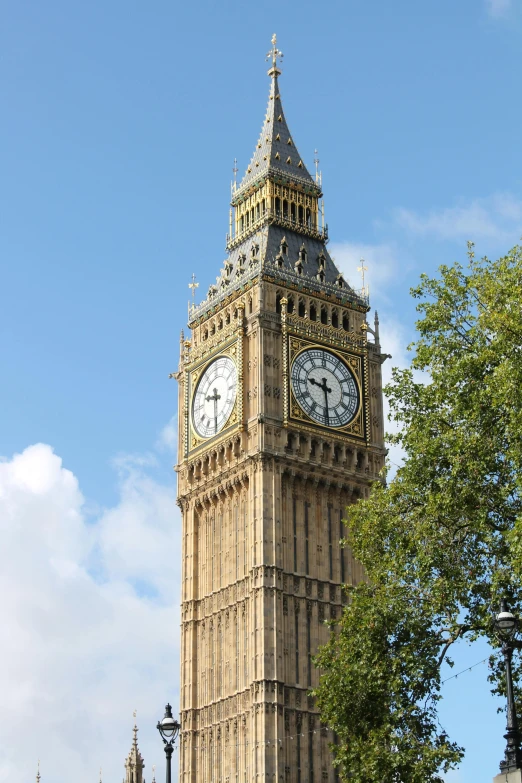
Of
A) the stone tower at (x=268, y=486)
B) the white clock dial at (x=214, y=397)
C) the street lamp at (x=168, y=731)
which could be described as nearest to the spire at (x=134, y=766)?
the stone tower at (x=268, y=486)

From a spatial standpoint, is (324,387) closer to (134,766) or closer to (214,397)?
(214,397)

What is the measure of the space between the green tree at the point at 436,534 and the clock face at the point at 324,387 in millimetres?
28842

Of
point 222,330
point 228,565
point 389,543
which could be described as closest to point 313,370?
point 222,330

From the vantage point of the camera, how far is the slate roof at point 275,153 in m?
84.8

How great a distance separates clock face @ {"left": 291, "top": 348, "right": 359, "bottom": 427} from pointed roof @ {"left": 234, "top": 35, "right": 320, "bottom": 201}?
1287 cm

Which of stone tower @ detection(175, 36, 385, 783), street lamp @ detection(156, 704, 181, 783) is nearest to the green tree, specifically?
street lamp @ detection(156, 704, 181, 783)

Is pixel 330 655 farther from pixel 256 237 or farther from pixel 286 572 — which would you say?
pixel 256 237

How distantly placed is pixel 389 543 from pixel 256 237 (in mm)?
38528

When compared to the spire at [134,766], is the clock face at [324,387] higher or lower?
higher

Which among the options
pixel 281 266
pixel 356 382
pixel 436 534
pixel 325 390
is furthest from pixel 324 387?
pixel 436 534

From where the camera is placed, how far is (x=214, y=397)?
77438 millimetres

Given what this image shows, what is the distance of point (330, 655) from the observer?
4638 cm

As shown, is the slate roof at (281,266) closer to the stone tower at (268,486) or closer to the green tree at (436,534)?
the stone tower at (268,486)

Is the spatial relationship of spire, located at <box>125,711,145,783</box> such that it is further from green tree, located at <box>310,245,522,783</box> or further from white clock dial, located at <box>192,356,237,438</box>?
green tree, located at <box>310,245,522,783</box>
